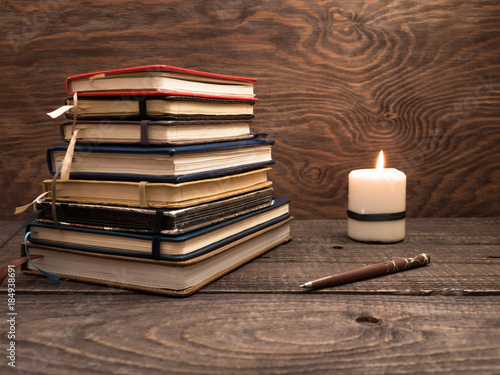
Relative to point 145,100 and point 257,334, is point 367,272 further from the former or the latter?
point 145,100

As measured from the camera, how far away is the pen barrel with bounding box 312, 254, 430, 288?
672 millimetres

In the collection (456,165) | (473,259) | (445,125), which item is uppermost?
(445,125)

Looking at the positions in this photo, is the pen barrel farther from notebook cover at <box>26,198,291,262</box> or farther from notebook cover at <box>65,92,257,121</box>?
notebook cover at <box>65,92,257,121</box>

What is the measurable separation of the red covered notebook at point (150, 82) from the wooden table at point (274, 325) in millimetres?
293

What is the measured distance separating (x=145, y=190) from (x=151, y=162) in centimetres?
4

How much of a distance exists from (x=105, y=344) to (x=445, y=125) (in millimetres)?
981

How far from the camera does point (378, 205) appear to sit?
3.03 ft

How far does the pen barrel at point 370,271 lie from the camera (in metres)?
0.67

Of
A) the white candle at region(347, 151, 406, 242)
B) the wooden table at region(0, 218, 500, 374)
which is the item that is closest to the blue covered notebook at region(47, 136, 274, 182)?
the wooden table at region(0, 218, 500, 374)

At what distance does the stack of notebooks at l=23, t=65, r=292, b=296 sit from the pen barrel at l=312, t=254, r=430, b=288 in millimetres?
161

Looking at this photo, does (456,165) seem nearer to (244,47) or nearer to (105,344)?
(244,47)

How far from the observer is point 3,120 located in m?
1.17

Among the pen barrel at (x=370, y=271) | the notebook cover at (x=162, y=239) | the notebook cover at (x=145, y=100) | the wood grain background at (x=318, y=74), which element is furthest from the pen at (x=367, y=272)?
the wood grain background at (x=318, y=74)

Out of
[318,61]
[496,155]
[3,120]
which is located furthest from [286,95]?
[3,120]
